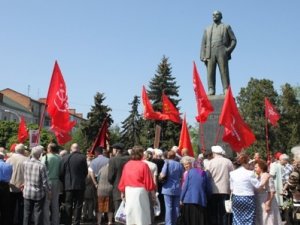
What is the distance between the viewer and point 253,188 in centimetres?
794

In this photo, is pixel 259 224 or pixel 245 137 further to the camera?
pixel 245 137

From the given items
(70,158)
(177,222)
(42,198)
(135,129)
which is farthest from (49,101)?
(135,129)

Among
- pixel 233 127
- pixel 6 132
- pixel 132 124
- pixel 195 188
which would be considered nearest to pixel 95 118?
pixel 132 124

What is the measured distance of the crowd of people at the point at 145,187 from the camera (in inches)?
311

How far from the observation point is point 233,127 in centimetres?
1185

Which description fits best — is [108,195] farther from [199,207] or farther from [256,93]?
[256,93]

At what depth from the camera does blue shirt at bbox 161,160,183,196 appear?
957 cm

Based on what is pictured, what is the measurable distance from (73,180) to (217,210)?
313cm

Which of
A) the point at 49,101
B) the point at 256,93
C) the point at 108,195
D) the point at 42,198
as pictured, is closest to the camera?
the point at 42,198

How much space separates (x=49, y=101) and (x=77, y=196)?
3.05 meters

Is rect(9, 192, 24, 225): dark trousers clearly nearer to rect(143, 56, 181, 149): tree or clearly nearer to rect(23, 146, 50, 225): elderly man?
rect(23, 146, 50, 225): elderly man

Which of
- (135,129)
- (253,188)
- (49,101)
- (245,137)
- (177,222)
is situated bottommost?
(177,222)

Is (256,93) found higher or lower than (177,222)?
higher

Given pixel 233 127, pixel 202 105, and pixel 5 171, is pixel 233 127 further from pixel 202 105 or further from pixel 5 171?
pixel 5 171
